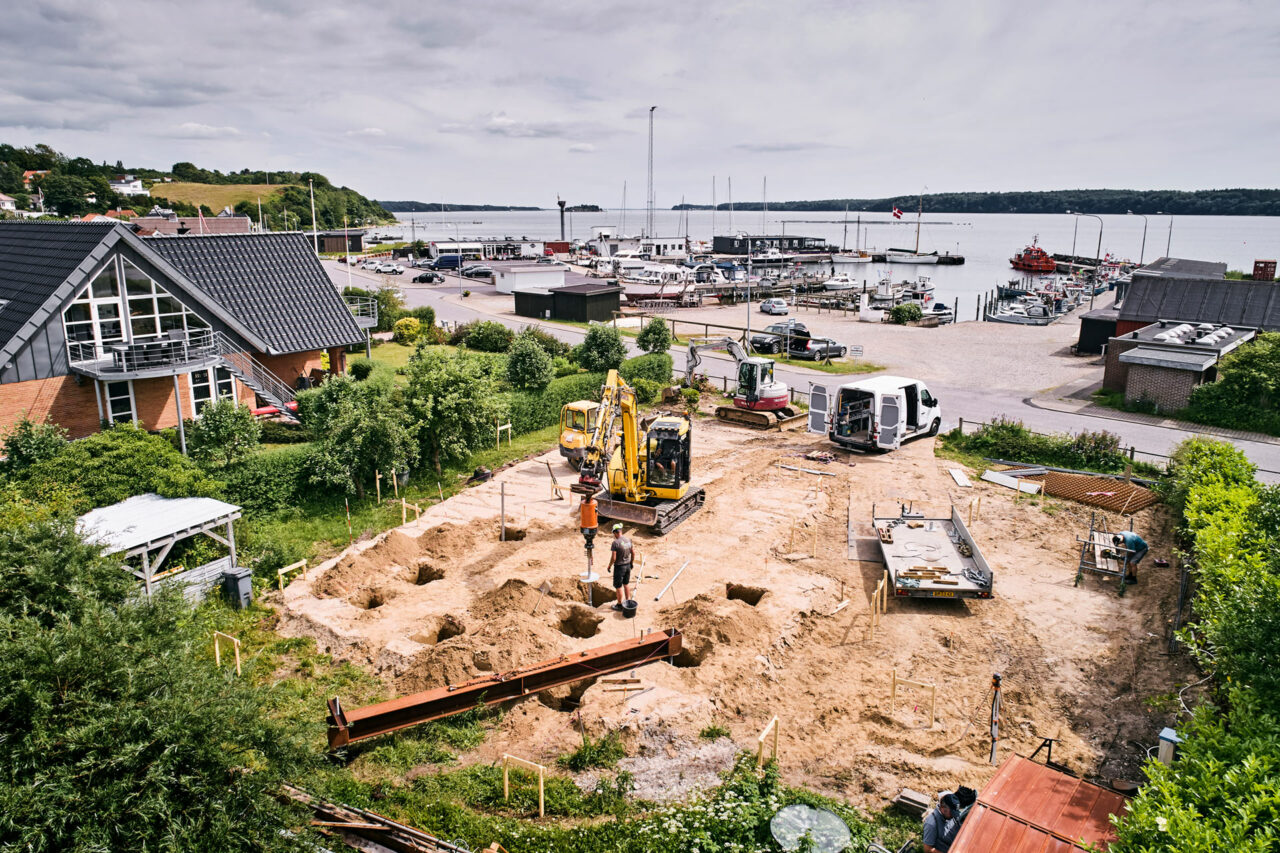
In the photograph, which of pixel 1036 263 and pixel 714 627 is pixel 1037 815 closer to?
pixel 714 627

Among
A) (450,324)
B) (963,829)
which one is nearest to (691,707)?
(963,829)

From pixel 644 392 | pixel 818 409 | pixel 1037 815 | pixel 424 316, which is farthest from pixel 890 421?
pixel 424 316

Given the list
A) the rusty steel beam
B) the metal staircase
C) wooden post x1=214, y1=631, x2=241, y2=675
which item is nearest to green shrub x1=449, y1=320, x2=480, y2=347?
the metal staircase

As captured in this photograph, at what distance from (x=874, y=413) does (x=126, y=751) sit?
24.6 meters

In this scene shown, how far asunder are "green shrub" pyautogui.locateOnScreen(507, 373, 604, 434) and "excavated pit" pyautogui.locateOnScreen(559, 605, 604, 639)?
12933mm

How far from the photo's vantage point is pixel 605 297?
55844 mm

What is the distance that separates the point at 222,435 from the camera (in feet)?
69.9

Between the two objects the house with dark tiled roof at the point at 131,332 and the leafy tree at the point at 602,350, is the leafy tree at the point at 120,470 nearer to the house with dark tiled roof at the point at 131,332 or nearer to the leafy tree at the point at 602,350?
the house with dark tiled roof at the point at 131,332

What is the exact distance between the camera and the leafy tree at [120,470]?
18422mm

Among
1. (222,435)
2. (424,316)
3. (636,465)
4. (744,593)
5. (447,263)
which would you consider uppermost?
(447,263)

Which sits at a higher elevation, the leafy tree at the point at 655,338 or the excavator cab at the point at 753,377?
the leafy tree at the point at 655,338

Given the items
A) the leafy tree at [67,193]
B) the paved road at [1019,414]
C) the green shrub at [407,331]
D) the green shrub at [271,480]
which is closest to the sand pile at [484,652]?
the green shrub at [271,480]

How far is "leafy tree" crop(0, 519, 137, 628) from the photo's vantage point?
1050cm

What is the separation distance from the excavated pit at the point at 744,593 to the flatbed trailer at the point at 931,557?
3.01 meters
